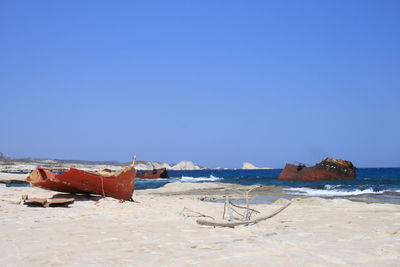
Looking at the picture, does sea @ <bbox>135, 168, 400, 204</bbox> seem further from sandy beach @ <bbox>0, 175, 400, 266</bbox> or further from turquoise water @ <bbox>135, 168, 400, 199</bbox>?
sandy beach @ <bbox>0, 175, 400, 266</bbox>

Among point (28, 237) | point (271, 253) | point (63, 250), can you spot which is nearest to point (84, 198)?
point (28, 237)

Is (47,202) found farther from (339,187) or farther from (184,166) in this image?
(184,166)

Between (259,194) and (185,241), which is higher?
(185,241)

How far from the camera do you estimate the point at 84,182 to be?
34.5ft

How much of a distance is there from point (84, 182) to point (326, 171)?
30729mm

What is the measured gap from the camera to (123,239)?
486 centimetres

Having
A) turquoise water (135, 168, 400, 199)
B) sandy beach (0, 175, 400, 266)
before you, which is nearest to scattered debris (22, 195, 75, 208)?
sandy beach (0, 175, 400, 266)

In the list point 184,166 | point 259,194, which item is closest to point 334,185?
point 259,194

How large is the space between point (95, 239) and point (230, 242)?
1.67m

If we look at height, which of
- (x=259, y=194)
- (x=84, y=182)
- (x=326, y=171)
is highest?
(x=326, y=171)

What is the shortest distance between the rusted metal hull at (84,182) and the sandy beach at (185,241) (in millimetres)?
2635

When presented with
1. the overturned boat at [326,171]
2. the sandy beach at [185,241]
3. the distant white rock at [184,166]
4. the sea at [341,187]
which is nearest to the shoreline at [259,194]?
the sea at [341,187]

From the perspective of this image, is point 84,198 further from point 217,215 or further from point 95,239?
point 95,239

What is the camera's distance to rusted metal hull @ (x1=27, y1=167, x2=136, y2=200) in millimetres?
10320
